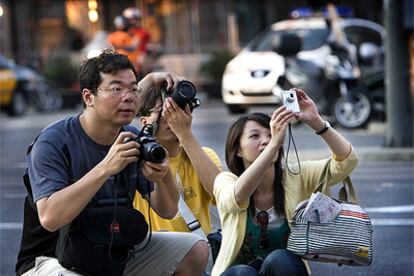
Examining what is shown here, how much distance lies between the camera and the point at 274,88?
17031 millimetres

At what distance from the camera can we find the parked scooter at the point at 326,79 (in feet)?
52.6

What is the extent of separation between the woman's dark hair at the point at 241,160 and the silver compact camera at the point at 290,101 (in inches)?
14.1

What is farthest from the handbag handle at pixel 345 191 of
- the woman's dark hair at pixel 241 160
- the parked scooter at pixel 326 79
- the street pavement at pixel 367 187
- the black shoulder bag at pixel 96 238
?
the parked scooter at pixel 326 79

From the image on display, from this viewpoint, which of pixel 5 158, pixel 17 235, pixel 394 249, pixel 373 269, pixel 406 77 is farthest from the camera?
pixel 5 158

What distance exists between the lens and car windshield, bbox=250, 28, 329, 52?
59.0 feet

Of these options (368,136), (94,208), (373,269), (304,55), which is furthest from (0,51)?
(94,208)

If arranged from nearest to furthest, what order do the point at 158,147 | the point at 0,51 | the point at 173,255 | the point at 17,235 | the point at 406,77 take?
the point at 158,147
the point at 173,255
the point at 17,235
the point at 406,77
the point at 0,51

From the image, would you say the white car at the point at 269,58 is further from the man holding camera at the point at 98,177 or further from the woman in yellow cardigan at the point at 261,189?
the man holding camera at the point at 98,177

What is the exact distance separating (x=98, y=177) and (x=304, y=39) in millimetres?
14059

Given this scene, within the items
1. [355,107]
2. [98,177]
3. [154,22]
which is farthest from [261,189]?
[154,22]

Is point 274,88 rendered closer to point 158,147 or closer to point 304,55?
point 304,55

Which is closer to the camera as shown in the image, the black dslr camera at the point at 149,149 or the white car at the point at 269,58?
the black dslr camera at the point at 149,149

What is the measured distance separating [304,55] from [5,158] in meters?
5.14

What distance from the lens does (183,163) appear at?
18.7ft
